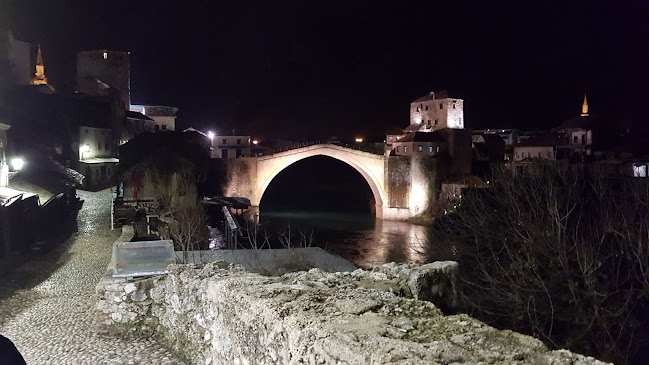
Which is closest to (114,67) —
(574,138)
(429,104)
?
(429,104)

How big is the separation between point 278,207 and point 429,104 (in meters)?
18.7

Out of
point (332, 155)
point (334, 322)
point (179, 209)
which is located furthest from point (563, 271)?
point (332, 155)

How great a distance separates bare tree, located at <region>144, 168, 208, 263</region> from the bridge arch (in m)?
16.5

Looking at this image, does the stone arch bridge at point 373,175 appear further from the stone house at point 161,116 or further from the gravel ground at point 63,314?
the gravel ground at point 63,314

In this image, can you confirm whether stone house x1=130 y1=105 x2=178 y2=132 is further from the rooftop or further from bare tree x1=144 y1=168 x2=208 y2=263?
the rooftop

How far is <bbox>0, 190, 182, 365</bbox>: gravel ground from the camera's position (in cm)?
623

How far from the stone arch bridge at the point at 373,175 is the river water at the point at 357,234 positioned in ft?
6.31

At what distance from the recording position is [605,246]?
1400 centimetres

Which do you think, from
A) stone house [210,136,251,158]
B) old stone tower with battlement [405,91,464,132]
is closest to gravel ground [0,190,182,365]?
stone house [210,136,251,158]

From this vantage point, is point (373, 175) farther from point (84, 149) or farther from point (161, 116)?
point (84, 149)

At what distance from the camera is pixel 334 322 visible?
3.12 metres

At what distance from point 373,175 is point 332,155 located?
3.88 m

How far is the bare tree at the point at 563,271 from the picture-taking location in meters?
10.8

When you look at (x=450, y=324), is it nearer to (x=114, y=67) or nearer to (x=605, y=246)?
(x=605, y=246)
